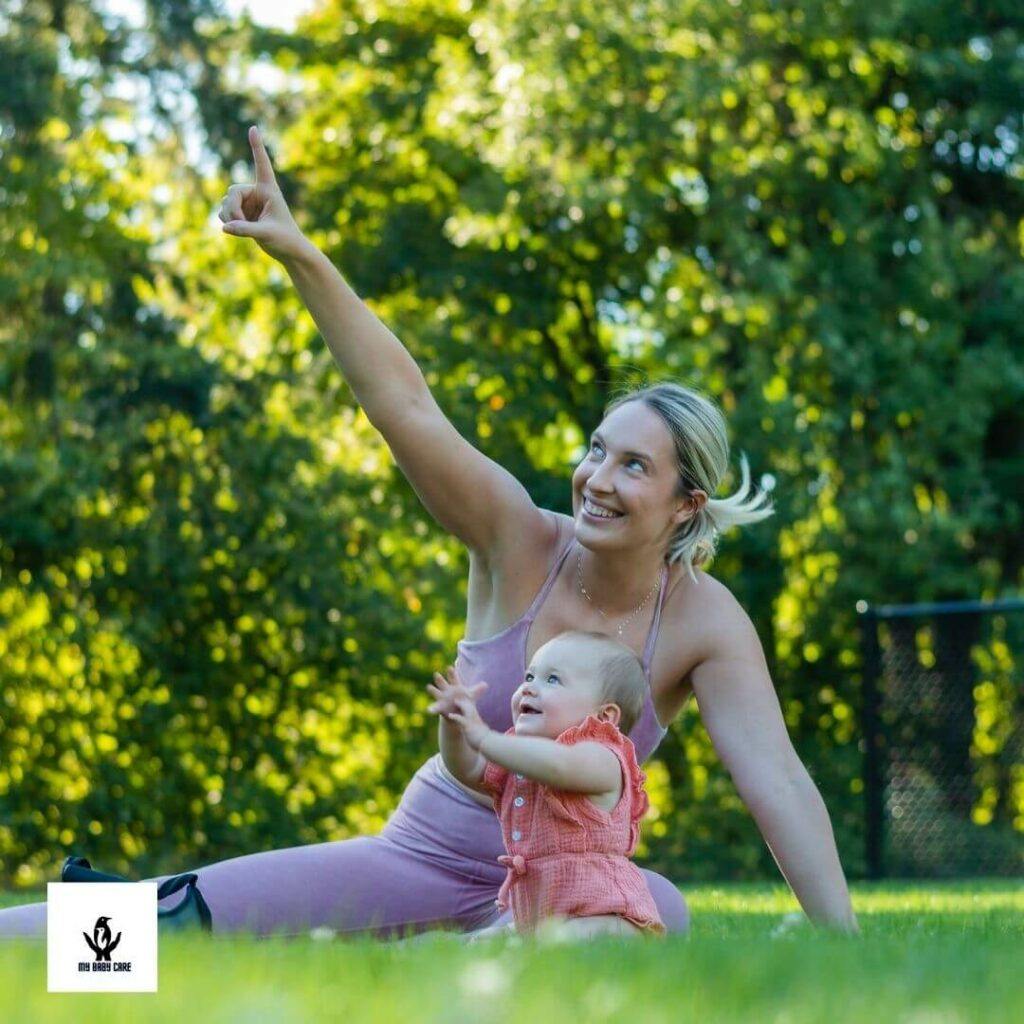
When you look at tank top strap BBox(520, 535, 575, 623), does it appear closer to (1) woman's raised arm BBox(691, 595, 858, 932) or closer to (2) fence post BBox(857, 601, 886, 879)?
(1) woman's raised arm BBox(691, 595, 858, 932)

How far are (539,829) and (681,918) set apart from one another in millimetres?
554

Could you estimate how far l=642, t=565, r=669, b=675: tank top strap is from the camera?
455cm

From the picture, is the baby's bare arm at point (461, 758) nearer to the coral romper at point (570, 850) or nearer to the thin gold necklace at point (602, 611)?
the coral romper at point (570, 850)

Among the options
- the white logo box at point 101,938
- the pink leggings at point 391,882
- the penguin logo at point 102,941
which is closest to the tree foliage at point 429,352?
the pink leggings at point 391,882

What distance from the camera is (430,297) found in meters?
17.6

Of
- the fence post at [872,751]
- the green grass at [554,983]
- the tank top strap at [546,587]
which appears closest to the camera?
the green grass at [554,983]

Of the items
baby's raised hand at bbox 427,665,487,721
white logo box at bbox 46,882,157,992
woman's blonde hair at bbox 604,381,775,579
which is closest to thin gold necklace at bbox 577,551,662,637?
woman's blonde hair at bbox 604,381,775,579

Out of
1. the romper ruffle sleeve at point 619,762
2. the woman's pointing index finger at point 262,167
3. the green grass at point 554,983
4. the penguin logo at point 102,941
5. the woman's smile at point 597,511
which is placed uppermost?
the woman's pointing index finger at point 262,167

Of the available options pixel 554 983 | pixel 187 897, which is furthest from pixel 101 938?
pixel 187 897

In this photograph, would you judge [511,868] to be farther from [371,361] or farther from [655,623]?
[371,361]

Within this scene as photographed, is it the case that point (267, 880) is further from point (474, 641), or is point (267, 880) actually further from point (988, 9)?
point (988, 9)

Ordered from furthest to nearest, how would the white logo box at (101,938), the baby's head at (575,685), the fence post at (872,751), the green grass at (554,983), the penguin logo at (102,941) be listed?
the fence post at (872,751) < the baby's head at (575,685) < the penguin logo at (102,941) < the white logo box at (101,938) < the green grass at (554,983)

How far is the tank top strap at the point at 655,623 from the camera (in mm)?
4555

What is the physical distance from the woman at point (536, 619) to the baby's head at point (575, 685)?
24 cm
